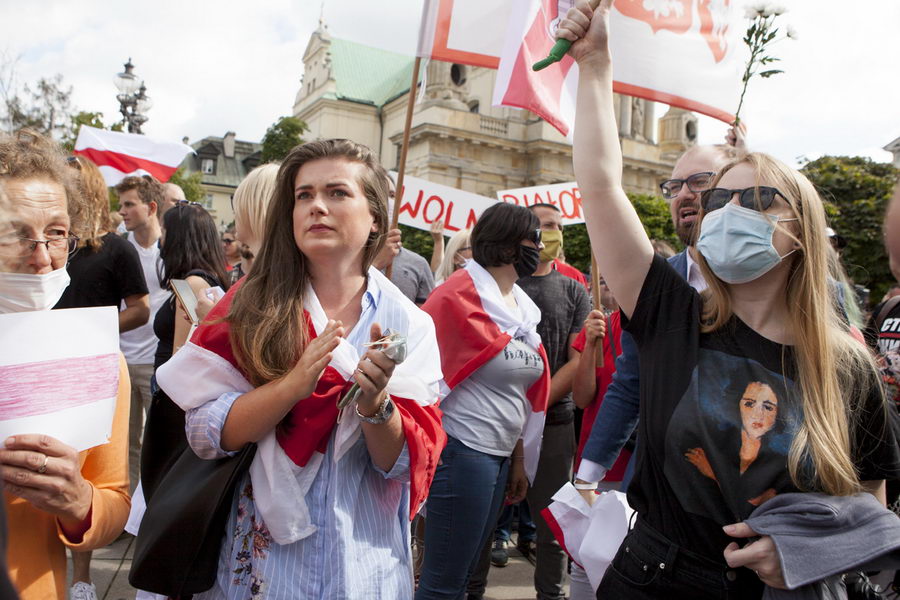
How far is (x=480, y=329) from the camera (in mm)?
3436

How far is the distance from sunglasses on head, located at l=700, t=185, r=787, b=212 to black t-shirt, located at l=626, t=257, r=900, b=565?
30 cm

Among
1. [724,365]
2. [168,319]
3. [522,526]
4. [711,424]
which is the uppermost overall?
[724,365]

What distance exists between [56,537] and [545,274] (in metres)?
3.46

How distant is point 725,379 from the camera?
172 centimetres

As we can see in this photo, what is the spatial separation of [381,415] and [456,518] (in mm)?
1534

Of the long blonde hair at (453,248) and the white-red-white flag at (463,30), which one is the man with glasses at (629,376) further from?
the long blonde hair at (453,248)

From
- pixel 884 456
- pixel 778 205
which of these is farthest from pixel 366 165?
pixel 884 456

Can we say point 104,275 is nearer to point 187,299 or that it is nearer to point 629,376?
point 187,299

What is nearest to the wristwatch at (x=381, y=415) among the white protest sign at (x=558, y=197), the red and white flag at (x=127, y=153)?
the white protest sign at (x=558, y=197)

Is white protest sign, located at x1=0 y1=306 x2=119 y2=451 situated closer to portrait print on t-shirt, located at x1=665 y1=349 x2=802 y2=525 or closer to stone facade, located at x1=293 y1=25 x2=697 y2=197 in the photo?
portrait print on t-shirt, located at x1=665 y1=349 x2=802 y2=525

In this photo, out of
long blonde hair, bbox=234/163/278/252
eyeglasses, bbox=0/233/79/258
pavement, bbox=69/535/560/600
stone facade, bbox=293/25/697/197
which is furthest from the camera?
stone facade, bbox=293/25/697/197

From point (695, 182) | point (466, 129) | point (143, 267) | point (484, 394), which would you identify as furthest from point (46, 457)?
point (466, 129)

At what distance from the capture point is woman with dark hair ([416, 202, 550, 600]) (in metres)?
3.17

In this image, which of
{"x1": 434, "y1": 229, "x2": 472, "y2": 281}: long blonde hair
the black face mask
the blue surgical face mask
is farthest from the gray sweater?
{"x1": 434, "y1": 229, "x2": 472, "y2": 281}: long blonde hair
